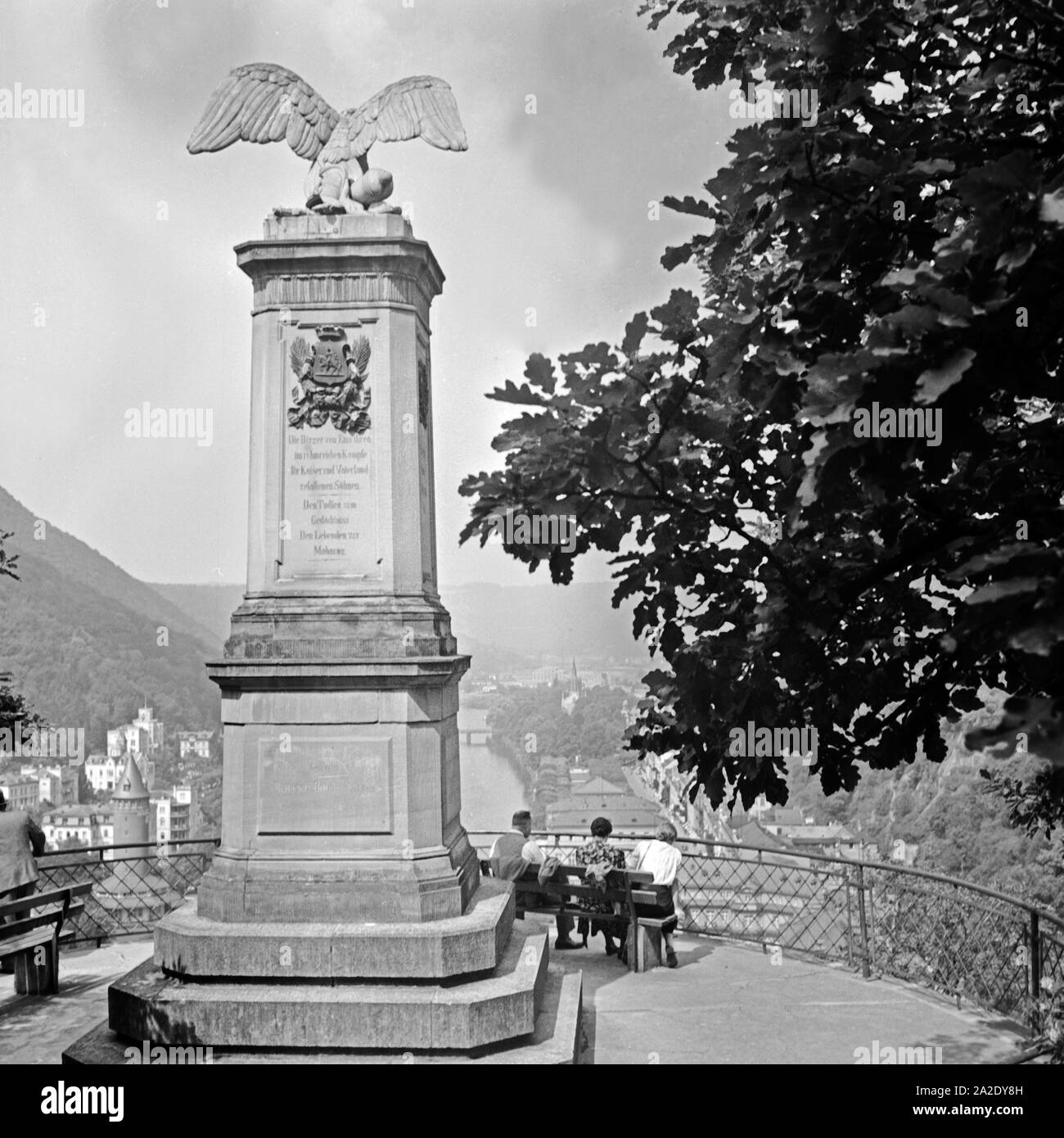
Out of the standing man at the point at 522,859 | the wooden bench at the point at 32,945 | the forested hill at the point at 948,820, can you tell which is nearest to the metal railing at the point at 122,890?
the wooden bench at the point at 32,945

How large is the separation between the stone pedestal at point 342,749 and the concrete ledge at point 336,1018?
0.01 meters

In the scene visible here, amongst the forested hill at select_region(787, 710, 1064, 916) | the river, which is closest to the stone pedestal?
the river

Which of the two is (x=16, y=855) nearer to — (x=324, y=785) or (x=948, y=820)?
(x=324, y=785)

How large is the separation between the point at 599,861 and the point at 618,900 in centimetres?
39

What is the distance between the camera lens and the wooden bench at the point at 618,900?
882 cm

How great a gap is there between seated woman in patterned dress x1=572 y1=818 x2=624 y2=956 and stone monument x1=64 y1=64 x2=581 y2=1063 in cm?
171

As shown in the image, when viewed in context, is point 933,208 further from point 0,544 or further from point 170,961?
point 0,544

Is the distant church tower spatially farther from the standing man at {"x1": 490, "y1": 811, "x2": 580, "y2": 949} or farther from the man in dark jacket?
the standing man at {"x1": 490, "y1": 811, "x2": 580, "y2": 949}

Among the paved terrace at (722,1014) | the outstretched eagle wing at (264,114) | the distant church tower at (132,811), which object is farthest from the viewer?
the distant church tower at (132,811)

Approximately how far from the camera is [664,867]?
9281 millimetres

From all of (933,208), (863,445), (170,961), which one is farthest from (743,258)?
(170,961)

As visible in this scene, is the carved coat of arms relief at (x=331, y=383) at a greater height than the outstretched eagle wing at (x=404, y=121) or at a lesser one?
lesser

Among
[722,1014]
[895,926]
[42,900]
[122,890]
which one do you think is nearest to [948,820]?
[895,926]

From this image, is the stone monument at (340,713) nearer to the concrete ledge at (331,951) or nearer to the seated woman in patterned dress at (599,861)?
the concrete ledge at (331,951)
